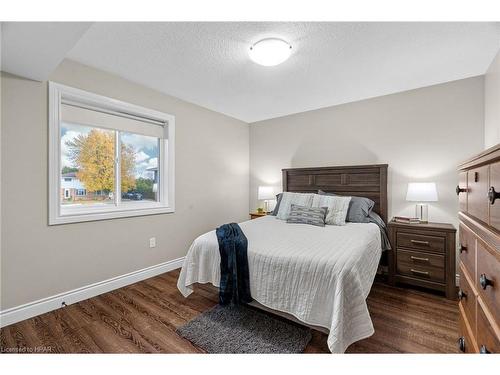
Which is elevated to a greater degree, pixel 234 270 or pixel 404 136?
pixel 404 136

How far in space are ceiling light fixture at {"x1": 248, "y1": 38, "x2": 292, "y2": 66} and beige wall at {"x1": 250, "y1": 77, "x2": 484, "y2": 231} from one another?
181cm

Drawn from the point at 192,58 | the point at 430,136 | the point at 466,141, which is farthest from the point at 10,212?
the point at 466,141

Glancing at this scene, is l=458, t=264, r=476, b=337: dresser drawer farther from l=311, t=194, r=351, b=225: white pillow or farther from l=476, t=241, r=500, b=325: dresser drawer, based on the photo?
l=311, t=194, r=351, b=225: white pillow

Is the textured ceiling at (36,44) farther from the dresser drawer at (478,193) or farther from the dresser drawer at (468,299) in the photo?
the dresser drawer at (468,299)

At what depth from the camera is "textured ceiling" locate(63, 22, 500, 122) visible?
69.1 inches

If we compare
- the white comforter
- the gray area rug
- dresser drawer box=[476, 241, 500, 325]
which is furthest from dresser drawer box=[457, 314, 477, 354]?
the gray area rug

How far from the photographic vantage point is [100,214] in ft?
8.00

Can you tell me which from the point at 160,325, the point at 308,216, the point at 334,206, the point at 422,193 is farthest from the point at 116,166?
the point at 422,193

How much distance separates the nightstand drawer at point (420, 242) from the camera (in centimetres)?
239

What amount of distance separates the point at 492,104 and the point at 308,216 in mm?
2095

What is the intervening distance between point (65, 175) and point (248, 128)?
120 inches

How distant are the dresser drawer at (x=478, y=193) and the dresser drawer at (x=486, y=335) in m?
0.35

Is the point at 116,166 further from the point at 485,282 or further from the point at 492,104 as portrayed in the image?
the point at 492,104
